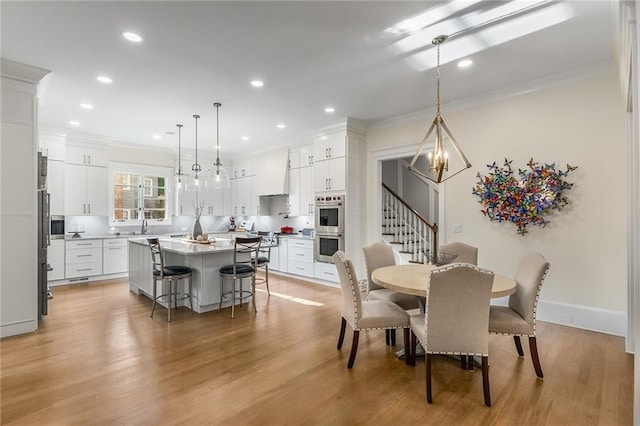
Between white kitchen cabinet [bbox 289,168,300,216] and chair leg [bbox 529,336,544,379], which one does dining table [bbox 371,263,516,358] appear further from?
white kitchen cabinet [bbox 289,168,300,216]

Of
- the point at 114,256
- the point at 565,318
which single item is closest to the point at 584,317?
the point at 565,318

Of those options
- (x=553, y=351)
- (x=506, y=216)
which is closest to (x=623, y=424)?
(x=553, y=351)

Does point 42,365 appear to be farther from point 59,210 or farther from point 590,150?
point 590,150

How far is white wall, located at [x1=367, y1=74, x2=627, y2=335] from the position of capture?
11.1 ft

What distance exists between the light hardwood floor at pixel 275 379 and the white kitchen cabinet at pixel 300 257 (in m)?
2.44

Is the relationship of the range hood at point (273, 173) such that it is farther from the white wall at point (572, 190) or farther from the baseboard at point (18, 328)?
the baseboard at point (18, 328)

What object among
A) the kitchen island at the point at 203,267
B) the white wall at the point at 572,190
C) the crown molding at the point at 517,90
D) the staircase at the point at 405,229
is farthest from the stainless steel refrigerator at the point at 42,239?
the white wall at the point at 572,190

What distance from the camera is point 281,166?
7121 millimetres

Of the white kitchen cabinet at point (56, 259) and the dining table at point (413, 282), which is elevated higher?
the dining table at point (413, 282)

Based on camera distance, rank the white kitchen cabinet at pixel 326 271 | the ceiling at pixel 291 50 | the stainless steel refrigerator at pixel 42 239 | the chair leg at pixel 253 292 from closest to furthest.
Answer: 1. the ceiling at pixel 291 50
2. the stainless steel refrigerator at pixel 42 239
3. the chair leg at pixel 253 292
4. the white kitchen cabinet at pixel 326 271

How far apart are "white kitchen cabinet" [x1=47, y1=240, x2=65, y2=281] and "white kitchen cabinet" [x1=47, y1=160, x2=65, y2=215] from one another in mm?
591

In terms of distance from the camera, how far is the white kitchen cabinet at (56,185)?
5.65 meters

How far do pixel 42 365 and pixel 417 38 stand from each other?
14.7 feet

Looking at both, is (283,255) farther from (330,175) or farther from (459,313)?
(459,313)
